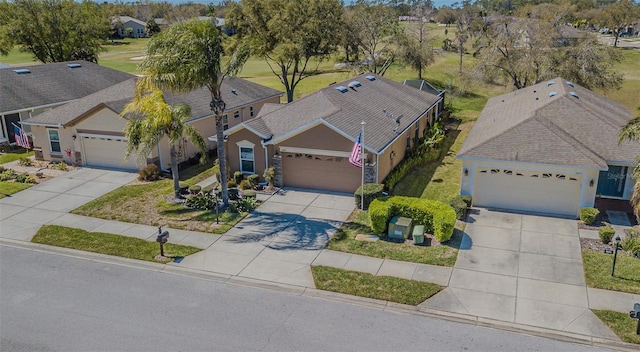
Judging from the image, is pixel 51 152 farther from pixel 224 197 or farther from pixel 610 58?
pixel 610 58

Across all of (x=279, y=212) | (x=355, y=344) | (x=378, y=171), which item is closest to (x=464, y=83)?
(x=378, y=171)

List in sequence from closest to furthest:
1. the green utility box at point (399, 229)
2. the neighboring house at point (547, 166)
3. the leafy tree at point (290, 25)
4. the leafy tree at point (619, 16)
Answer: the green utility box at point (399, 229), the neighboring house at point (547, 166), the leafy tree at point (290, 25), the leafy tree at point (619, 16)

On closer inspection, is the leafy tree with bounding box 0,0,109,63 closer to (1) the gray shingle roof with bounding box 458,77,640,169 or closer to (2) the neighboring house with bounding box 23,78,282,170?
(2) the neighboring house with bounding box 23,78,282,170

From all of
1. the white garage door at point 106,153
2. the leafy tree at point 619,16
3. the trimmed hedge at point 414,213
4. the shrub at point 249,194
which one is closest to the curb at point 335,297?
the trimmed hedge at point 414,213

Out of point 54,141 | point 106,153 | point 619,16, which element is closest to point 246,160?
point 106,153

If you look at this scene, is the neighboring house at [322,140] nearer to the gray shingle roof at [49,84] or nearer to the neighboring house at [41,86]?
the neighboring house at [41,86]
